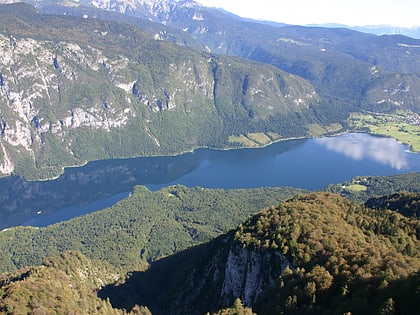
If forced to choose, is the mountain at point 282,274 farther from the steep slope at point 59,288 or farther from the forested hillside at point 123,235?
the forested hillside at point 123,235

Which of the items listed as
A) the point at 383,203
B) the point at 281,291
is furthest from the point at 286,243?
the point at 383,203

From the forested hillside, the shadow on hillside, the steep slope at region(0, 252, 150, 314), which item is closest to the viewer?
the steep slope at region(0, 252, 150, 314)

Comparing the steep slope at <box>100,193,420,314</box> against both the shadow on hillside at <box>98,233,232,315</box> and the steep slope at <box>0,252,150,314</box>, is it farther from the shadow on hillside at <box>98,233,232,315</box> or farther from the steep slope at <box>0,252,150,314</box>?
the steep slope at <box>0,252,150,314</box>

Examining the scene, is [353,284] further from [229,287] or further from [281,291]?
[229,287]

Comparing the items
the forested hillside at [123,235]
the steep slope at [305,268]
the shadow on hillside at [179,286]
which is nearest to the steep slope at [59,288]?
the shadow on hillside at [179,286]

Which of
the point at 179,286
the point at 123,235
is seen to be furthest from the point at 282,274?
the point at 123,235

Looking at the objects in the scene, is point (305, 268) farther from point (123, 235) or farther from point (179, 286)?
point (123, 235)

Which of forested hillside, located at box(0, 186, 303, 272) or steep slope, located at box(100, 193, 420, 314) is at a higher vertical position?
steep slope, located at box(100, 193, 420, 314)

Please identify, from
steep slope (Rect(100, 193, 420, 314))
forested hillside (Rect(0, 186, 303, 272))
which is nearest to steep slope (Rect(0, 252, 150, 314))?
steep slope (Rect(100, 193, 420, 314))
